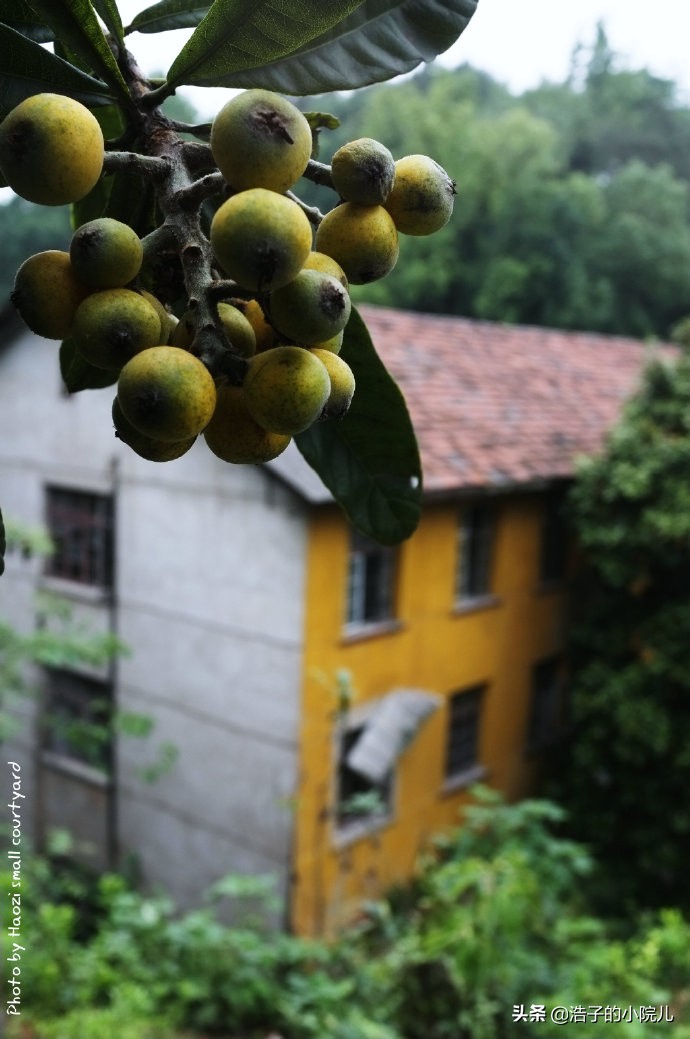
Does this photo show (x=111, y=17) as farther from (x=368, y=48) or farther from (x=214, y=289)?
(x=214, y=289)

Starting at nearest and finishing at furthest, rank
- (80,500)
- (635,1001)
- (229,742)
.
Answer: (635,1001) → (229,742) → (80,500)

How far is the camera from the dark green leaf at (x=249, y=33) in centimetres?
85

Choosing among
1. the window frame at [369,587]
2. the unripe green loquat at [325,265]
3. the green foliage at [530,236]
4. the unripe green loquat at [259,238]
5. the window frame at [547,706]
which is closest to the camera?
the unripe green loquat at [259,238]

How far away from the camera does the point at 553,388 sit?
13.4 m

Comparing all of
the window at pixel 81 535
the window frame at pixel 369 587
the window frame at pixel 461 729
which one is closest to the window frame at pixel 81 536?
the window at pixel 81 535

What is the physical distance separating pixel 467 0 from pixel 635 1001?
6635 millimetres

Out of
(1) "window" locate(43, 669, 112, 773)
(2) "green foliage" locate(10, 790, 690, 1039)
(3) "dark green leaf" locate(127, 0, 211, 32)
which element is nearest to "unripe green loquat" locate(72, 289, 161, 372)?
(3) "dark green leaf" locate(127, 0, 211, 32)

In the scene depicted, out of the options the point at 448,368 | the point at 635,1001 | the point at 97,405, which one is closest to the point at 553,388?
the point at 448,368

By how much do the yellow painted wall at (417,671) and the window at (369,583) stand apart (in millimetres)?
146

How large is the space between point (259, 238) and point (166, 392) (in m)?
0.14

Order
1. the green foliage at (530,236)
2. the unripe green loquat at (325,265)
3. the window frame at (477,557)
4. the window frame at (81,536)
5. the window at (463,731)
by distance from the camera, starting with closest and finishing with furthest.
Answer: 1. the unripe green loquat at (325,265)
2. the window frame at (81,536)
3. the window frame at (477,557)
4. the window at (463,731)
5. the green foliage at (530,236)

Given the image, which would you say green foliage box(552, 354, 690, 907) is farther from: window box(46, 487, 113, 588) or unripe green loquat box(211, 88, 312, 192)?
unripe green loquat box(211, 88, 312, 192)

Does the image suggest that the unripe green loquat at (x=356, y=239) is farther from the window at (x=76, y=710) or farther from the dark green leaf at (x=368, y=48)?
the window at (x=76, y=710)

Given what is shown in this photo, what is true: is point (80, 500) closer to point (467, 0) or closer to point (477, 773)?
point (477, 773)
